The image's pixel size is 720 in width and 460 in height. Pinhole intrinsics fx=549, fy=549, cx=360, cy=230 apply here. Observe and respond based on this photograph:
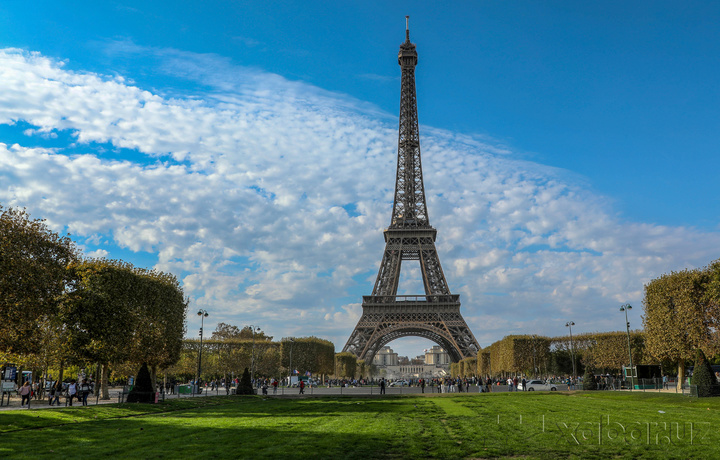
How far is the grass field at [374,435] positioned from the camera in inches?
573

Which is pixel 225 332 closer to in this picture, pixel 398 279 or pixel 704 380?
pixel 398 279

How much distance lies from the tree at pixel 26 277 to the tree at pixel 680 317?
45.3m

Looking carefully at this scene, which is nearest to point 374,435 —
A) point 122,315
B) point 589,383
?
point 122,315

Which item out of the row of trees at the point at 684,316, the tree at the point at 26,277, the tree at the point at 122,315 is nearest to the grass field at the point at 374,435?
the tree at the point at 26,277

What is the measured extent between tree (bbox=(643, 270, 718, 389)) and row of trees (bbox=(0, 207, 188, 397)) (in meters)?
41.4

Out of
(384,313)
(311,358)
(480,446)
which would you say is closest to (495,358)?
(384,313)

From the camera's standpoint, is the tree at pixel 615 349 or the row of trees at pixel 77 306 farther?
the tree at pixel 615 349

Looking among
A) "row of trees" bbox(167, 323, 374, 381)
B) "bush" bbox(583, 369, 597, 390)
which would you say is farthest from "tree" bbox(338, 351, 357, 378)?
"bush" bbox(583, 369, 597, 390)

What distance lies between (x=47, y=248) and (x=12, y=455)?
68.1 ft

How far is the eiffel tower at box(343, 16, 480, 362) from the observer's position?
8619 cm

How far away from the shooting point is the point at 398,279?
92.6 meters

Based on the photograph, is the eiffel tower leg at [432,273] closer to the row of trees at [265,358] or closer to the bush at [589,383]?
the row of trees at [265,358]

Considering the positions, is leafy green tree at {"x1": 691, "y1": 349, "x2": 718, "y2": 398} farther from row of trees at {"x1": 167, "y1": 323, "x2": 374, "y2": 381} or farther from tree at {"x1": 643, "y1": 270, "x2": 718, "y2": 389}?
row of trees at {"x1": 167, "y1": 323, "x2": 374, "y2": 381}

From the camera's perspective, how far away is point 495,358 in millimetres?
87750
